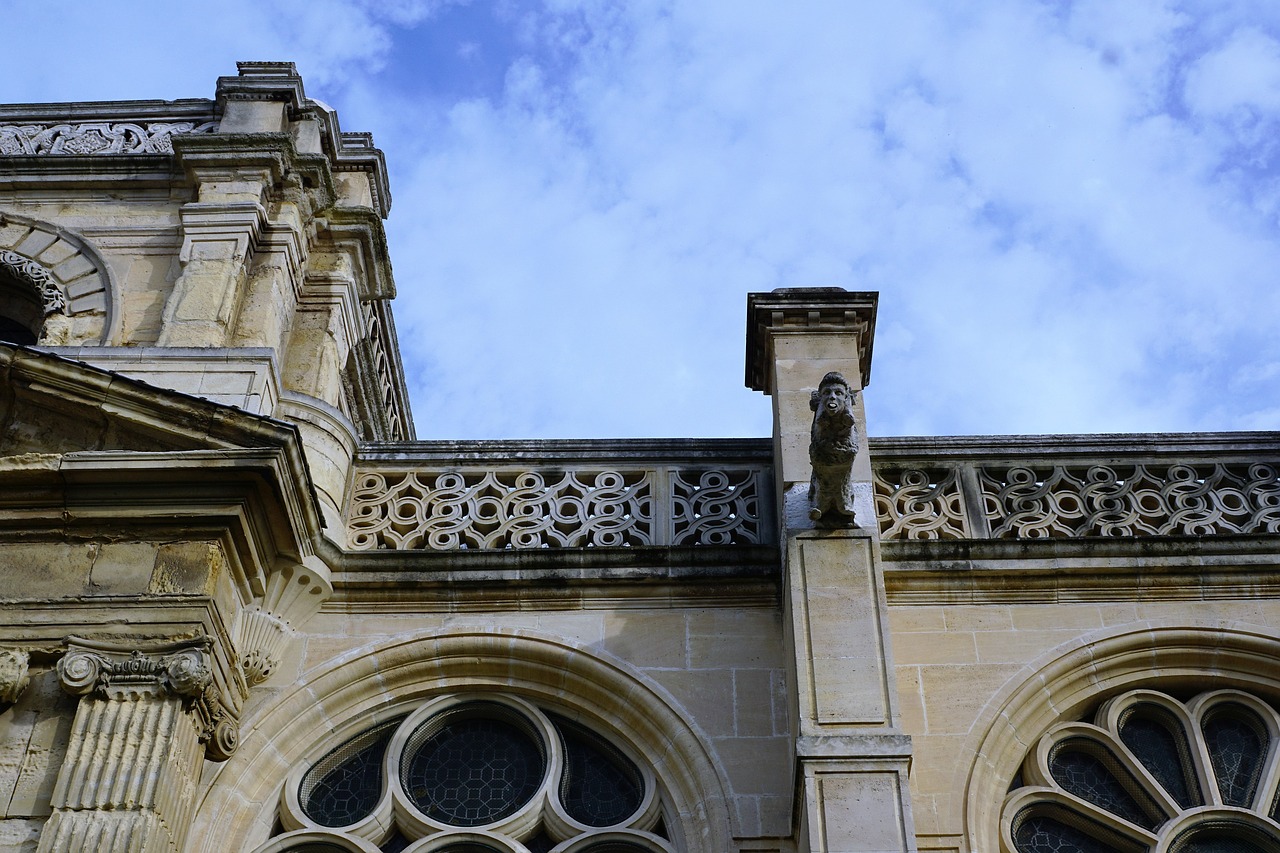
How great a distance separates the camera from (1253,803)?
822cm

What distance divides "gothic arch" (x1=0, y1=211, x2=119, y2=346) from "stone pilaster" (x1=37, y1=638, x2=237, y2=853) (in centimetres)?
314

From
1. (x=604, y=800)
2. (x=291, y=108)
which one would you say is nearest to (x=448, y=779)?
(x=604, y=800)

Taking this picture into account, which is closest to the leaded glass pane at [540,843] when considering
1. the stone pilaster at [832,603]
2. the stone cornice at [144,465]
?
the stone pilaster at [832,603]

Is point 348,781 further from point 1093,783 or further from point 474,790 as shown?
point 1093,783

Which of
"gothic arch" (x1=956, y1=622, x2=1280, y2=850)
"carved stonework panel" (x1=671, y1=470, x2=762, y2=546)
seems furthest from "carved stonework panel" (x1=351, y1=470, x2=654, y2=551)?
"gothic arch" (x1=956, y1=622, x2=1280, y2=850)

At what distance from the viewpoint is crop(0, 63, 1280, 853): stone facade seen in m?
7.68

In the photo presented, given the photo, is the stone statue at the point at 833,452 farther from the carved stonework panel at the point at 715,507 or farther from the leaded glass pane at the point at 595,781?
the leaded glass pane at the point at 595,781

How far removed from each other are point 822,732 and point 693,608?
157cm

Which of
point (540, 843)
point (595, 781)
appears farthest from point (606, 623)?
point (540, 843)

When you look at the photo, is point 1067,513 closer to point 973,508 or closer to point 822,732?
point 973,508

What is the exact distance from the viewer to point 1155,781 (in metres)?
8.30

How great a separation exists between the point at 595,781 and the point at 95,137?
19.6ft

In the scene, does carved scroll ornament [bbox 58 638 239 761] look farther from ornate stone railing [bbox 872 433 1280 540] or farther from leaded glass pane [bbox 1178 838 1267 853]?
leaded glass pane [bbox 1178 838 1267 853]

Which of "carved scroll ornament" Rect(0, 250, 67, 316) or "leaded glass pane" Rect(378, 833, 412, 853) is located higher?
"carved scroll ornament" Rect(0, 250, 67, 316)
